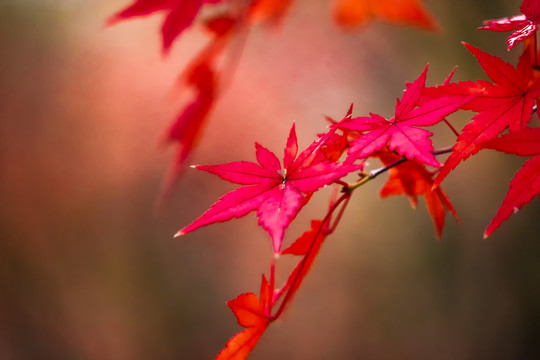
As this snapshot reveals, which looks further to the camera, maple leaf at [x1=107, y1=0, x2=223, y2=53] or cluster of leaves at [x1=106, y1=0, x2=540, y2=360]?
maple leaf at [x1=107, y1=0, x2=223, y2=53]

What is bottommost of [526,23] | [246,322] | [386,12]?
[246,322]

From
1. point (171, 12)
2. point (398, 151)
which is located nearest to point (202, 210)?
point (171, 12)

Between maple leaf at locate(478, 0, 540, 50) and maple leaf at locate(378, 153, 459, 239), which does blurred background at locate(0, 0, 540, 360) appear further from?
maple leaf at locate(478, 0, 540, 50)

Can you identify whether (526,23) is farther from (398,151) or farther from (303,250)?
(303,250)

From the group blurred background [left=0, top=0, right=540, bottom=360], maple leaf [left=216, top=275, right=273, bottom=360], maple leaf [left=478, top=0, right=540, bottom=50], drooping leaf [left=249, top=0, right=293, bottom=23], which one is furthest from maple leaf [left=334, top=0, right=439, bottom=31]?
blurred background [left=0, top=0, right=540, bottom=360]

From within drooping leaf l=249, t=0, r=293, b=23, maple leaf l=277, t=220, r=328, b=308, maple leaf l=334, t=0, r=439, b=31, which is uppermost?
drooping leaf l=249, t=0, r=293, b=23

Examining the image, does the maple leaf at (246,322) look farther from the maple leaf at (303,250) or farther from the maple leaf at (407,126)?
the maple leaf at (407,126)
